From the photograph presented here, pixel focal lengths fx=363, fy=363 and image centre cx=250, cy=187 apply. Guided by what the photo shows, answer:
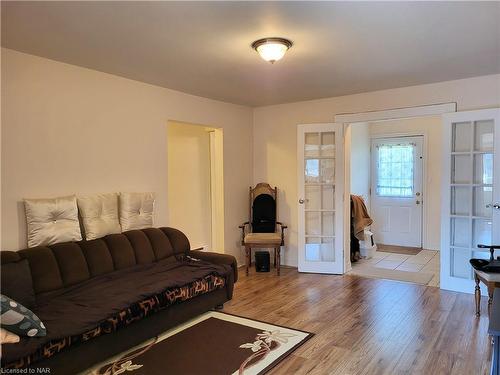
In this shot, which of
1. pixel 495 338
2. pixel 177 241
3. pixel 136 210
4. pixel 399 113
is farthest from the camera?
pixel 399 113

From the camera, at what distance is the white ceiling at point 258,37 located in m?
2.29

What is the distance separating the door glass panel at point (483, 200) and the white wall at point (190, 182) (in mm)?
3754

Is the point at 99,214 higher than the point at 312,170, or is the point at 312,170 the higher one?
the point at 312,170

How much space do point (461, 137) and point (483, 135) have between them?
8.5 inches

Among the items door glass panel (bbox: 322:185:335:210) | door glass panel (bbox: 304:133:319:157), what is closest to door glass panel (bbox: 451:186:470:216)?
door glass panel (bbox: 322:185:335:210)

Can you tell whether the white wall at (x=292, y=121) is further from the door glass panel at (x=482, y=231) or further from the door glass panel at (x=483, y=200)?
the door glass panel at (x=482, y=231)

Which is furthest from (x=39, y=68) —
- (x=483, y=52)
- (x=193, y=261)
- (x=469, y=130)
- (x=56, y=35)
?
(x=469, y=130)

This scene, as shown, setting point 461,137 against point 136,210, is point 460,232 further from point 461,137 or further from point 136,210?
point 136,210

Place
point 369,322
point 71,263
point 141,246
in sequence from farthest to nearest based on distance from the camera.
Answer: point 141,246 < point 369,322 < point 71,263

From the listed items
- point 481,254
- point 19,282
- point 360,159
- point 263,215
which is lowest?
point 481,254

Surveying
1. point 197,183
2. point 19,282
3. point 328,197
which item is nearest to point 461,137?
point 328,197

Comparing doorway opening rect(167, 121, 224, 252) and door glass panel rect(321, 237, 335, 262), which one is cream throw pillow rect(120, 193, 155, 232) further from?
door glass panel rect(321, 237, 335, 262)

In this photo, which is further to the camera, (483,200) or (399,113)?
(399,113)

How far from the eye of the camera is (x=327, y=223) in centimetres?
520
